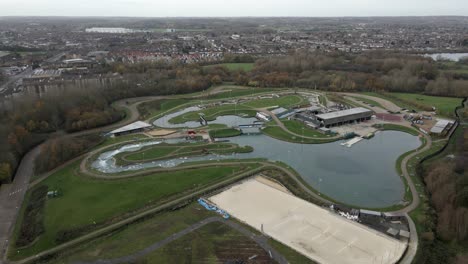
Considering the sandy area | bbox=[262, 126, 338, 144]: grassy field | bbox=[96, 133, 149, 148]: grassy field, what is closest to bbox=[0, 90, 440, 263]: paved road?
bbox=[96, 133, 149, 148]: grassy field

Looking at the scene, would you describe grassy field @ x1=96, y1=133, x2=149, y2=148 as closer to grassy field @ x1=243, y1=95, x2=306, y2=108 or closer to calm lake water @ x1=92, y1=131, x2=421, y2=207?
calm lake water @ x1=92, y1=131, x2=421, y2=207

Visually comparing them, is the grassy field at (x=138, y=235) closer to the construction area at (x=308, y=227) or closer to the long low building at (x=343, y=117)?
the construction area at (x=308, y=227)

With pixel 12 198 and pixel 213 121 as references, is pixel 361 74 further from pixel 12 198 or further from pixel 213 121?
pixel 12 198

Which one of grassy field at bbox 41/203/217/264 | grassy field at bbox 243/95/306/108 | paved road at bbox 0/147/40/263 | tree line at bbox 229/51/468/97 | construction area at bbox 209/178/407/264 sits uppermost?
tree line at bbox 229/51/468/97

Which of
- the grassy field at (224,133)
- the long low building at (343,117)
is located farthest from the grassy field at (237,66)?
the grassy field at (224,133)

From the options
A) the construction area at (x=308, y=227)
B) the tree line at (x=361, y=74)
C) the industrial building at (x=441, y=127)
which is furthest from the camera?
the tree line at (x=361, y=74)

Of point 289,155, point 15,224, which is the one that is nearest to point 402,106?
point 289,155
